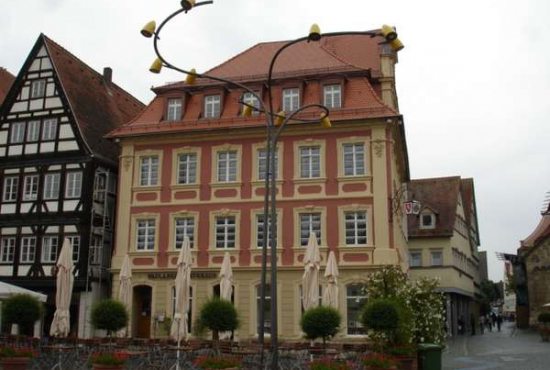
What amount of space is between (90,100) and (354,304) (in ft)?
55.4

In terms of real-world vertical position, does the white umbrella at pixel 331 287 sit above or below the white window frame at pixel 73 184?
below

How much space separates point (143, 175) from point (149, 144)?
1431mm

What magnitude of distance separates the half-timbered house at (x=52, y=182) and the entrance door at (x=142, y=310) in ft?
6.35

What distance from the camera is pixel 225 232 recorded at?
94.6ft

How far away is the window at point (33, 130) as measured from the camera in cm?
3194

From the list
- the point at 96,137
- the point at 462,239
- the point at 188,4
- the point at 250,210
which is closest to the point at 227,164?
the point at 250,210

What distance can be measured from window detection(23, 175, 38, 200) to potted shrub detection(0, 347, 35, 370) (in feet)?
54.6

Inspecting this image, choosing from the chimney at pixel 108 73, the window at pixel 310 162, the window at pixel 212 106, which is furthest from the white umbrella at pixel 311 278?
the chimney at pixel 108 73

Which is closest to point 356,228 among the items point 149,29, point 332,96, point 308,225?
point 308,225

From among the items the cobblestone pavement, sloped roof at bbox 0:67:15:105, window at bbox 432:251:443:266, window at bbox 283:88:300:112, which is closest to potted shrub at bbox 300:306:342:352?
the cobblestone pavement

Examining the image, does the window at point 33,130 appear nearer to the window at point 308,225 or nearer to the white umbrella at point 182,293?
the window at point 308,225

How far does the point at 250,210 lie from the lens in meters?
28.7

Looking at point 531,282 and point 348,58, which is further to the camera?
point 531,282

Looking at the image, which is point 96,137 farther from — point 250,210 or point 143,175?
point 250,210
